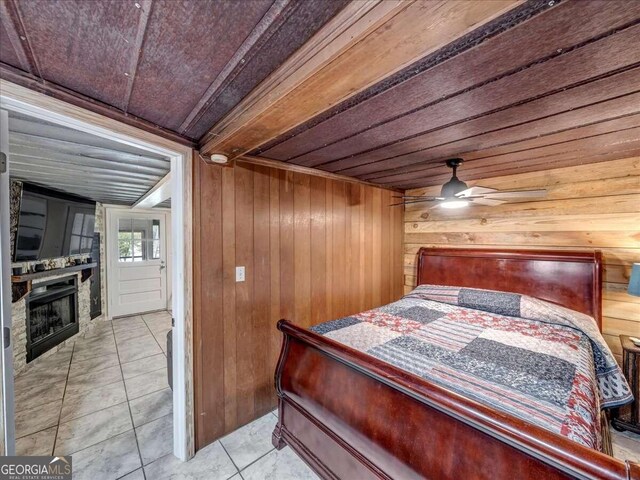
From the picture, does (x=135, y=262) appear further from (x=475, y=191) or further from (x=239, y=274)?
(x=475, y=191)

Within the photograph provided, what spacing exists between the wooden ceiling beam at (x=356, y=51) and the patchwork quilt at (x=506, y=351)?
1.36m

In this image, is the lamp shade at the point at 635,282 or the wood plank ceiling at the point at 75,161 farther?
the lamp shade at the point at 635,282

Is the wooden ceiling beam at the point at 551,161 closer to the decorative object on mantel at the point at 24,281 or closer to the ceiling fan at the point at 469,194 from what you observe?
the ceiling fan at the point at 469,194

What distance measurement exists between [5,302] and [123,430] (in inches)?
62.6

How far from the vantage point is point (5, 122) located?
3.50 feet

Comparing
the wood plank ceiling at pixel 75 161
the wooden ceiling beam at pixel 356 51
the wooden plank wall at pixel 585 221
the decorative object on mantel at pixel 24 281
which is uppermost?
the wood plank ceiling at pixel 75 161

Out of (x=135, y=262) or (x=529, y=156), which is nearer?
(x=529, y=156)

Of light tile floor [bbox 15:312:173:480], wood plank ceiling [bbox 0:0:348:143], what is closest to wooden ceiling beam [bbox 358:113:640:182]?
wood plank ceiling [bbox 0:0:348:143]

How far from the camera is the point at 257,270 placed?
7.00 ft

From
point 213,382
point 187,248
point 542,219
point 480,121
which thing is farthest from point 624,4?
point 213,382

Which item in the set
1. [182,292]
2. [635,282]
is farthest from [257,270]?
[635,282]

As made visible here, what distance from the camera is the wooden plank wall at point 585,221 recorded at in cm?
211

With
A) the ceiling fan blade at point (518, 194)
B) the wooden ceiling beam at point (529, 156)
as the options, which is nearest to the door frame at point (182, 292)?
the wooden ceiling beam at point (529, 156)

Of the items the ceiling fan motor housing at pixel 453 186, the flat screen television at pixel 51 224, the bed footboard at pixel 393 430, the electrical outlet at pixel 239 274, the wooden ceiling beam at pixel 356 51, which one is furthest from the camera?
the flat screen television at pixel 51 224
